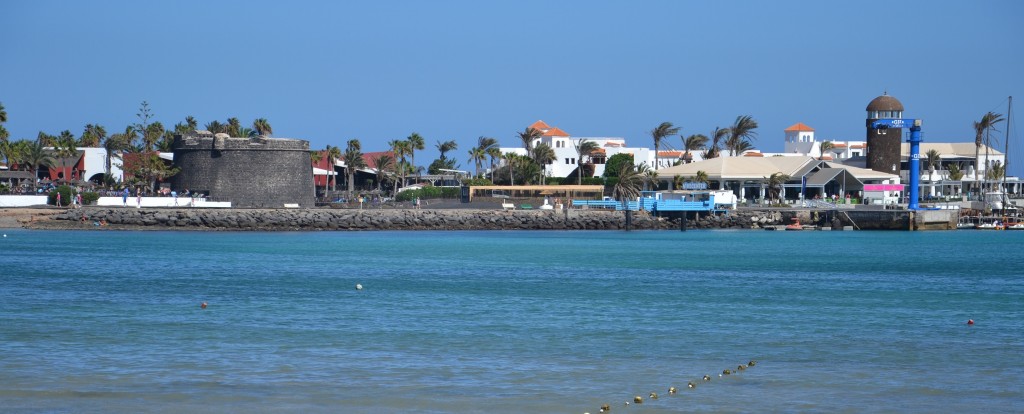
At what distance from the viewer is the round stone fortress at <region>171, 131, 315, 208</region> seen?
224 feet

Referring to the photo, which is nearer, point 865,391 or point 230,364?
point 865,391

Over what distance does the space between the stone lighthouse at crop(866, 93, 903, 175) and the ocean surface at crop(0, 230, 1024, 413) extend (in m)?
52.6

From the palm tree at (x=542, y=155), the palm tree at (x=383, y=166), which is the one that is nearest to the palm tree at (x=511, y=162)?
the palm tree at (x=542, y=155)

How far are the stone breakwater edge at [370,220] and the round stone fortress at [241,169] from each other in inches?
160

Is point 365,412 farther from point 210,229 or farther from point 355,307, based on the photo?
point 210,229

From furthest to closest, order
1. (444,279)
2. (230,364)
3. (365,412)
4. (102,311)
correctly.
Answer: (444,279) < (102,311) < (230,364) < (365,412)

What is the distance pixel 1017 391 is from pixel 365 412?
352 inches

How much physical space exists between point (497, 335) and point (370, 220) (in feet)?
151

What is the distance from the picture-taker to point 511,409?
1388cm

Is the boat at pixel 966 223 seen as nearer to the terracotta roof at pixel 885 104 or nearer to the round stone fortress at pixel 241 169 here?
the terracotta roof at pixel 885 104

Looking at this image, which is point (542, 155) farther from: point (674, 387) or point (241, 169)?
point (674, 387)

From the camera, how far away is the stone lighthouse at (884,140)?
92.4 metres

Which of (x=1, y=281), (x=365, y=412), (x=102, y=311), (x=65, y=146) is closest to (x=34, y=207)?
(x=65, y=146)

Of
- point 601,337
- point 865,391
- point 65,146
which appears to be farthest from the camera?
point 65,146
